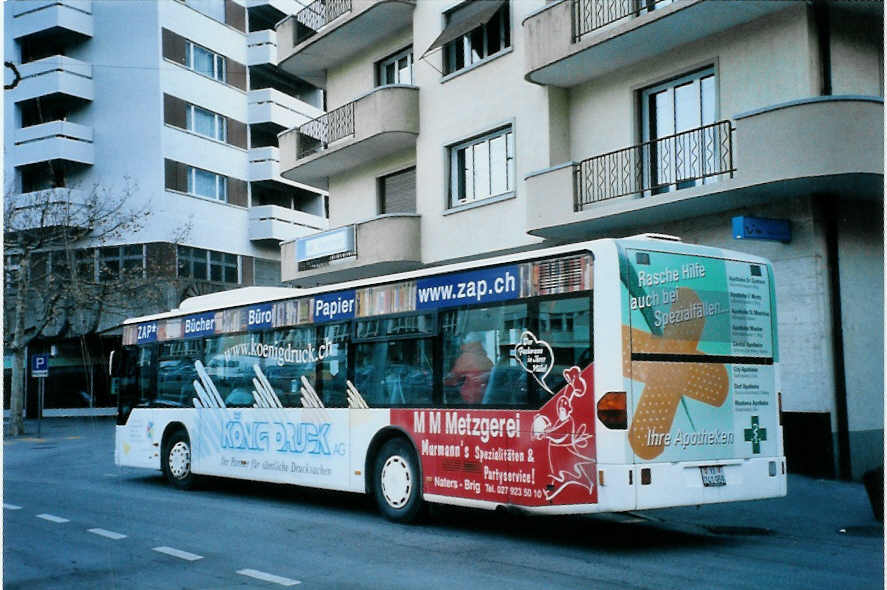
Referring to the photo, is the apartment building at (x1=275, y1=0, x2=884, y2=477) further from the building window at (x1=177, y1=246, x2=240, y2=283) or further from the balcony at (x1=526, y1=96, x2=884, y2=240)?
the building window at (x1=177, y1=246, x2=240, y2=283)

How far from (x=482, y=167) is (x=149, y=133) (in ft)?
70.6

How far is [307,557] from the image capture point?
28.2 feet

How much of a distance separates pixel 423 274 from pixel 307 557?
343 centimetres

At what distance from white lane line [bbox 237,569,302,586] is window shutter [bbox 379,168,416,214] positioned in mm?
15550

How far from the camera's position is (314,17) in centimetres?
2566

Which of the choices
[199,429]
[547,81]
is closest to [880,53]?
[547,81]

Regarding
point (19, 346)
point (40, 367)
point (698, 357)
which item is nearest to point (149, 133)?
point (19, 346)

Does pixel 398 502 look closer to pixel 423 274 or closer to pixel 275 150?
pixel 423 274

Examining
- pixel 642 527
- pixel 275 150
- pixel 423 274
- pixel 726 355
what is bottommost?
pixel 642 527

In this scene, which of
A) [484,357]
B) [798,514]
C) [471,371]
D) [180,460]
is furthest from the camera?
[180,460]

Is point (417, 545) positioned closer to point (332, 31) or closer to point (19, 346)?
point (332, 31)

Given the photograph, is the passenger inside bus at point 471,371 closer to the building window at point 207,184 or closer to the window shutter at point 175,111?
the window shutter at point 175,111

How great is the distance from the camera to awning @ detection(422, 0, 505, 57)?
19.5m

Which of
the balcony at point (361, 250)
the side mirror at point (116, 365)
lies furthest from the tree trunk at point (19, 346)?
the side mirror at point (116, 365)
